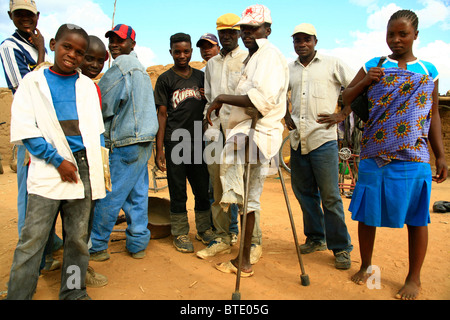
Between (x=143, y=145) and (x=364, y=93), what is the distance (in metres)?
2.19

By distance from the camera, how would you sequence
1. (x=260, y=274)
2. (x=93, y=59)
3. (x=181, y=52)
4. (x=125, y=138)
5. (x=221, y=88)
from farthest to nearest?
(x=181, y=52), (x=221, y=88), (x=125, y=138), (x=93, y=59), (x=260, y=274)

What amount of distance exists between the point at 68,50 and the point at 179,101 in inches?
61.6

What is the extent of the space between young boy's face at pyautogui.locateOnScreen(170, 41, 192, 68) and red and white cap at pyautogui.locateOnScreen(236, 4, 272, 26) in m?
1.04

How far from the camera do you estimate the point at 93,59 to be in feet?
11.0

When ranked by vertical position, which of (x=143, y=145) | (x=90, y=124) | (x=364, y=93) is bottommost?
(x=143, y=145)

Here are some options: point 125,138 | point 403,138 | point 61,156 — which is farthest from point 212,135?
point 403,138

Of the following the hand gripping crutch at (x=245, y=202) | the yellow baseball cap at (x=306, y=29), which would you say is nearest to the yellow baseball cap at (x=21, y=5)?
the hand gripping crutch at (x=245, y=202)

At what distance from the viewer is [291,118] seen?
12.5 feet

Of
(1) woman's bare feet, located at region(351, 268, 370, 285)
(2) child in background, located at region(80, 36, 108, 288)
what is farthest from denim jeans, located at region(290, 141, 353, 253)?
(2) child in background, located at region(80, 36, 108, 288)

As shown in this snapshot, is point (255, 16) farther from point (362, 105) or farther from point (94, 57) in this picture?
point (94, 57)

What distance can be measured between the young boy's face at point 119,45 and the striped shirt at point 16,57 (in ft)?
2.62

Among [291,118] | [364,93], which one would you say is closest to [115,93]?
[291,118]

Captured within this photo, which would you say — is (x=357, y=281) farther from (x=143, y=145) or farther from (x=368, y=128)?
(x=143, y=145)
